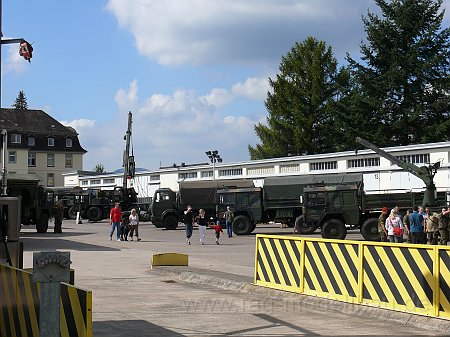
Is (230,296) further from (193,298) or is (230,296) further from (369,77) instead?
(369,77)

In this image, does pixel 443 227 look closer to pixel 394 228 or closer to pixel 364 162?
pixel 394 228

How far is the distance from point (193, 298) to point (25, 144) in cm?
8121

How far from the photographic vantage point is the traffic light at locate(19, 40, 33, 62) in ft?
51.0

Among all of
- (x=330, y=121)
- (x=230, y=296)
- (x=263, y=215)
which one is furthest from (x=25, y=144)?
(x=230, y=296)

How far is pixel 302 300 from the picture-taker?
39.4 ft

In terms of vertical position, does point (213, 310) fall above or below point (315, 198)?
below

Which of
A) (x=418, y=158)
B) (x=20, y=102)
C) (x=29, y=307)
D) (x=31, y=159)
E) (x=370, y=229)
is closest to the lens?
(x=29, y=307)

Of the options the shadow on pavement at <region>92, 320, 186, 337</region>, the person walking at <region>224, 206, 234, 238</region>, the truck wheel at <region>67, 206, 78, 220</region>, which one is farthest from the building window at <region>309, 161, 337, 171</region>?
the shadow on pavement at <region>92, 320, 186, 337</region>

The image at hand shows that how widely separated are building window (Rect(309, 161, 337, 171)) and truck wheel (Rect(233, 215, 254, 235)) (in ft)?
48.7

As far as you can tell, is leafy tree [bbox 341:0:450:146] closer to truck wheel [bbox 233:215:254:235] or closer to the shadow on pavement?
truck wheel [bbox 233:215:254:235]

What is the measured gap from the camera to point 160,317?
10500mm

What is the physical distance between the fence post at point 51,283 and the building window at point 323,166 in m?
45.4

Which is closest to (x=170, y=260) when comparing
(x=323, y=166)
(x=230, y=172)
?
(x=323, y=166)

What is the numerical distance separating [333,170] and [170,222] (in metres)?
12.9
